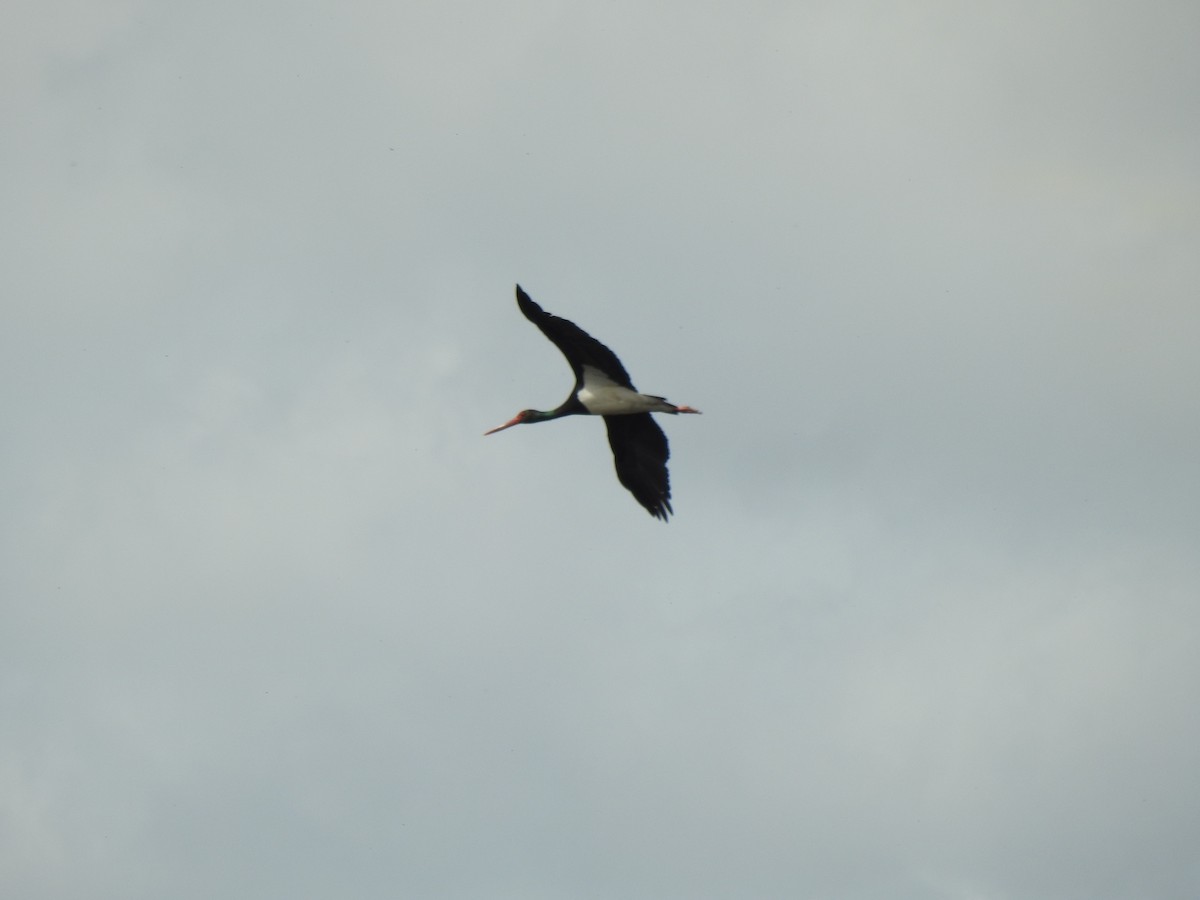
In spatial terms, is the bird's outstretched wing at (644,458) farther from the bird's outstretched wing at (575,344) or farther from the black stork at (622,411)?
the bird's outstretched wing at (575,344)

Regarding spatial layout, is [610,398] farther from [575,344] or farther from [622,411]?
[575,344]

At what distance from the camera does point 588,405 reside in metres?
37.1

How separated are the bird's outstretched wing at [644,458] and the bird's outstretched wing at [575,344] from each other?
127 centimetres

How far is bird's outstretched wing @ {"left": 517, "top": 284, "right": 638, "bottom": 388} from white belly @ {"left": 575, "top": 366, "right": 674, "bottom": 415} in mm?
136

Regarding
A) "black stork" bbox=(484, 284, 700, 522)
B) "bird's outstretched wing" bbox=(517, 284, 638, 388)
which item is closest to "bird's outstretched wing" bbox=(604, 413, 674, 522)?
"black stork" bbox=(484, 284, 700, 522)

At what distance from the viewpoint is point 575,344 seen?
35656 mm

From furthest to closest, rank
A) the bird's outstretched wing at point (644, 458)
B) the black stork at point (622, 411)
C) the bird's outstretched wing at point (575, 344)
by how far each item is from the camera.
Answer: the bird's outstretched wing at point (644, 458) < the black stork at point (622, 411) < the bird's outstretched wing at point (575, 344)

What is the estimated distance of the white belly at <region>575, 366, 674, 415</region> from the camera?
36.3m

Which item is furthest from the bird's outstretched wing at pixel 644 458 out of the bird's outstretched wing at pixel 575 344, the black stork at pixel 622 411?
the bird's outstretched wing at pixel 575 344

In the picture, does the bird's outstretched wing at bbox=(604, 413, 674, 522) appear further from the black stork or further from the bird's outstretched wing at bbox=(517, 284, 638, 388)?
the bird's outstretched wing at bbox=(517, 284, 638, 388)

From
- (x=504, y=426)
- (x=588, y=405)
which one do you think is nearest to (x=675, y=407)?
(x=588, y=405)

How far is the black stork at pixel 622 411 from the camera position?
3578 cm

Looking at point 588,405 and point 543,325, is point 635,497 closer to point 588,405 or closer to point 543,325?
point 588,405

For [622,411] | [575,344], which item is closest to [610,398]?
[622,411]
